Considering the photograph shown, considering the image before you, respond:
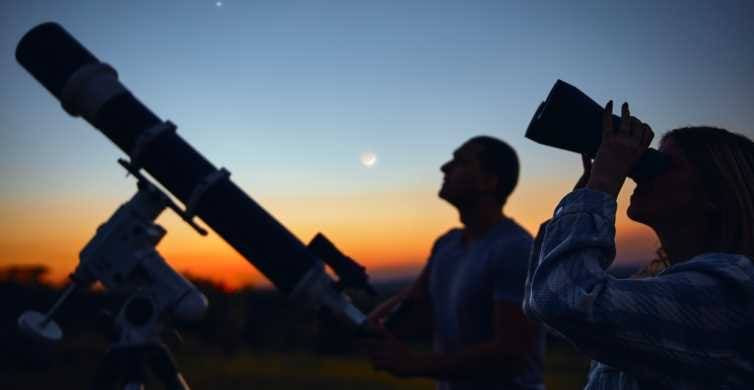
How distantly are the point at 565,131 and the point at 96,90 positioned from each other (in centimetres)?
269

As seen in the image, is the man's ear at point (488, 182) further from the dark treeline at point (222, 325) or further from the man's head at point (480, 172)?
the dark treeline at point (222, 325)

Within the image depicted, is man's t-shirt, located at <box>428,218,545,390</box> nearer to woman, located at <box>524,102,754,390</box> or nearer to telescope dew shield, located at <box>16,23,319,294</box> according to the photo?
telescope dew shield, located at <box>16,23,319,294</box>

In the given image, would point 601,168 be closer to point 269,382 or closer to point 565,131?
point 565,131

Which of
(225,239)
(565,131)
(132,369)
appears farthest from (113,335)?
(565,131)

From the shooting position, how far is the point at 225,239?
3271 millimetres

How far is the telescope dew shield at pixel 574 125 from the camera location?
150 cm

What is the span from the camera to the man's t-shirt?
2908 mm

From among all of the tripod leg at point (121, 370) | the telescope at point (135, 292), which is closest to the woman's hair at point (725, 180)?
the telescope at point (135, 292)

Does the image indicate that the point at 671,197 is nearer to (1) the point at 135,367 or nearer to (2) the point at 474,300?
(2) the point at 474,300

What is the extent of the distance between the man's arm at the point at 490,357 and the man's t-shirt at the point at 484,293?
7 centimetres

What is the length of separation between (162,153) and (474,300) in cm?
185

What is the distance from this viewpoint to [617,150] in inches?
55.1

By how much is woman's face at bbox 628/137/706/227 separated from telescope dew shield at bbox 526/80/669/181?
3 centimetres

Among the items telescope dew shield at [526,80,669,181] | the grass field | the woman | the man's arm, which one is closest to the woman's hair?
the woman
